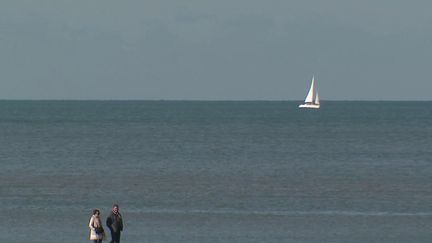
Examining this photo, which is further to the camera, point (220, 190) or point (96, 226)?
point (220, 190)

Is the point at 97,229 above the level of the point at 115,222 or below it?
below

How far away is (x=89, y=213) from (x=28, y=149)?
155ft

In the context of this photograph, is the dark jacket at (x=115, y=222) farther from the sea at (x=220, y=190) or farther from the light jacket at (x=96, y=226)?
the sea at (x=220, y=190)

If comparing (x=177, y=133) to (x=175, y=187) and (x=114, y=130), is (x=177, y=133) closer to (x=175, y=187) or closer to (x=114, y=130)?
(x=114, y=130)

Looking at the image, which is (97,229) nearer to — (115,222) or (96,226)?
(96,226)

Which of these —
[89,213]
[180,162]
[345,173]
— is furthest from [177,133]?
[89,213]

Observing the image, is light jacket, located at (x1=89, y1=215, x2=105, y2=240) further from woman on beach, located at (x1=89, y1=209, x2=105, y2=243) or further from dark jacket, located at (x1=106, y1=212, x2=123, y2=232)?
dark jacket, located at (x1=106, y1=212, x2=123, y2=232)

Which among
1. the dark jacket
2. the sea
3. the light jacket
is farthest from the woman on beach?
the sea

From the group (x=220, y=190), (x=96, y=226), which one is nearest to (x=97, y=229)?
(x=96, y=226)

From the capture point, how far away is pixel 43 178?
60.2 m

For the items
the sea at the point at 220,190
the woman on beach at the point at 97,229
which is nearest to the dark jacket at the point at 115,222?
the woman on beach at the point at 97,229

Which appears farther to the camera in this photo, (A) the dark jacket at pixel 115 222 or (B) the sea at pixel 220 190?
(B) the sea at pixel 220 190

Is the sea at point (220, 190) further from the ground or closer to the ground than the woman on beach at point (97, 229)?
further from the ground

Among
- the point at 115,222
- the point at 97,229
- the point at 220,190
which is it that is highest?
the point at 220,190
